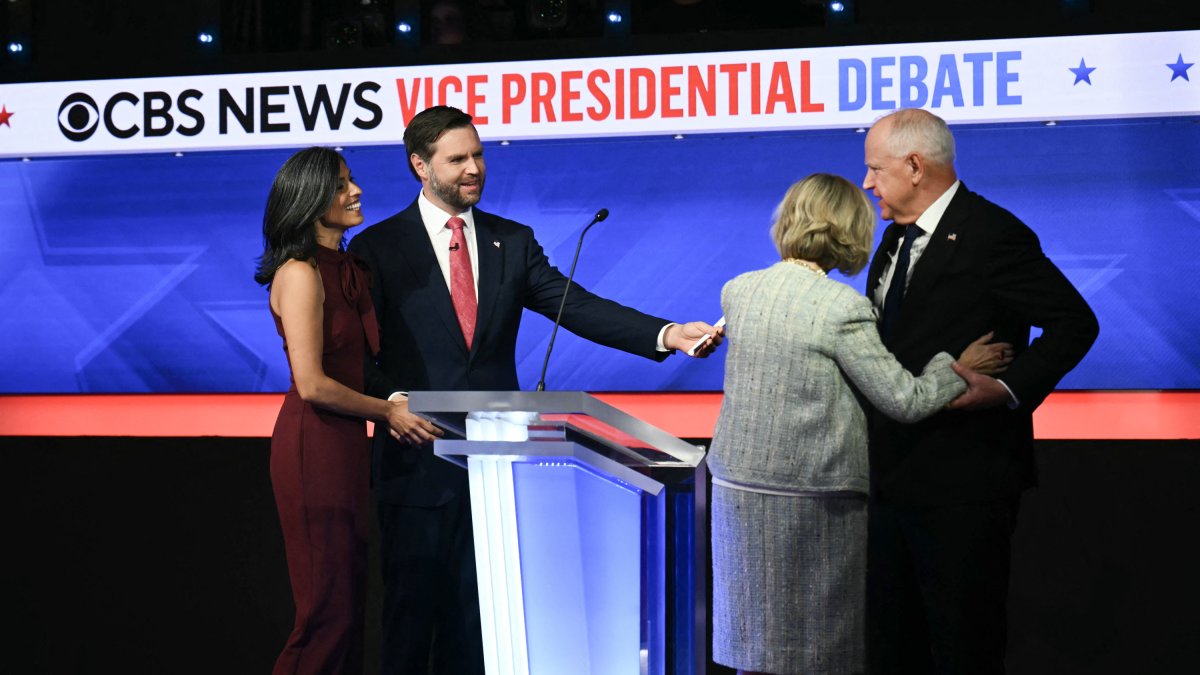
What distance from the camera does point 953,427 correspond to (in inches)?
107

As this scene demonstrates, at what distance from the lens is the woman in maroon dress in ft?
9.42

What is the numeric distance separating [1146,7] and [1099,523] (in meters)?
1.89

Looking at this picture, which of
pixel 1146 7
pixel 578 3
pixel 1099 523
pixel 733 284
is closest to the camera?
pixel 733 284

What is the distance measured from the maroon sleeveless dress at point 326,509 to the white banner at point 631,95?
1982 millimetres

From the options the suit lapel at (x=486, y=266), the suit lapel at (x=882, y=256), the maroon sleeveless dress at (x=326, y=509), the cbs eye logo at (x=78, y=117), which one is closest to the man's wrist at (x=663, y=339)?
the suit lapel at (x=486, y=266)

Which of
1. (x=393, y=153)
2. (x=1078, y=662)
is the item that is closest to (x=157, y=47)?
(x=393, y=153)

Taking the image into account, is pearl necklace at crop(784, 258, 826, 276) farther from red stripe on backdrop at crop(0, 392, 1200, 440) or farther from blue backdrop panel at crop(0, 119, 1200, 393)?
blue backdrop panel at crop(0, 119, 1200, 393)

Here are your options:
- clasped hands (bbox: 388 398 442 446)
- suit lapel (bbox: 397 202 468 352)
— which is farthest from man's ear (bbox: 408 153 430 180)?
clasped hands (bbox: 388 398 442 446)

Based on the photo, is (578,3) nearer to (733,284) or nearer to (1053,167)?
(1053,167)

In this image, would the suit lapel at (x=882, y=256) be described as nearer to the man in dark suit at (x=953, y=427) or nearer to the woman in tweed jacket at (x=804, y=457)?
the man in dark suit at (x=953, y=427)

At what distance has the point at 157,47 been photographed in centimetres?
504

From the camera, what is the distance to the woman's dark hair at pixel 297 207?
9.68ft

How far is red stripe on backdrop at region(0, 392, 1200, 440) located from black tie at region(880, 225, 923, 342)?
1737mm

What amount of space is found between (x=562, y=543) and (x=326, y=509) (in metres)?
0.83
